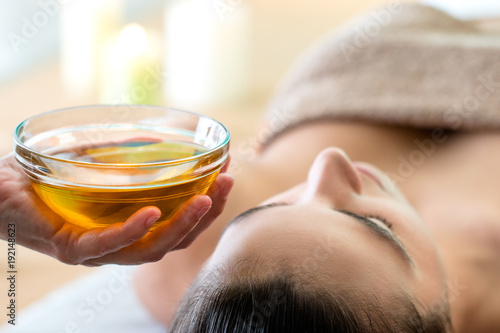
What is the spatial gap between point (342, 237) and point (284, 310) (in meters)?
0.13

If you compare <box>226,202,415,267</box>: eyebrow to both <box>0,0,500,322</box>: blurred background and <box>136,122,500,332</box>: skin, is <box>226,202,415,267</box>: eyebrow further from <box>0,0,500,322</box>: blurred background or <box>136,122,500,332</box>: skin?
<box>0,0,500,322</box>: blurred background

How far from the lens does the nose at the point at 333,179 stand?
872mm

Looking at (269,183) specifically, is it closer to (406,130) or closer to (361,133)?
(361,133)

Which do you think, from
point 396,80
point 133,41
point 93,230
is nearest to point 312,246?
point 93,230

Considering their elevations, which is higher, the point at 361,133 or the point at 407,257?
the point at 407,257

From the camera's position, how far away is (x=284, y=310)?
0.69m

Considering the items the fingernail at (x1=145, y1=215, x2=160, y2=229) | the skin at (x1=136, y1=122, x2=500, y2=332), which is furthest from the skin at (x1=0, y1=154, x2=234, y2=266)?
the skin at (x1=136, y1=122, x2=500, y2=332)

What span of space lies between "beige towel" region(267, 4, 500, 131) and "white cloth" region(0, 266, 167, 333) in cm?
55

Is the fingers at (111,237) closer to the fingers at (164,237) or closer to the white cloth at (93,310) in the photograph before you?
the fingers at (164,237)

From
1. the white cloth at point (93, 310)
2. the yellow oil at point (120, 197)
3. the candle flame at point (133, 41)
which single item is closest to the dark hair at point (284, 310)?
the yellow oil at point (120, 197)

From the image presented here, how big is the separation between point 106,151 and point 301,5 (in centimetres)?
271

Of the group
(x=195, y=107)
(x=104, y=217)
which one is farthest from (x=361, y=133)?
(x=195, y=107)

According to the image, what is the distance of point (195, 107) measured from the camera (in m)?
2.87

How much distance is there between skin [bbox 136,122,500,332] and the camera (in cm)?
78
